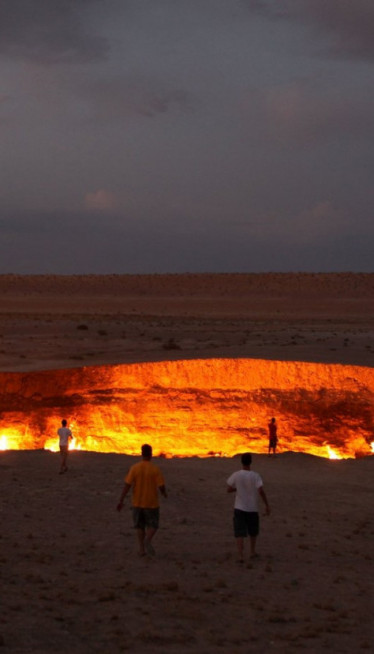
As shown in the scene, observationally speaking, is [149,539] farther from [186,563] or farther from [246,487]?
Result: [246,487]

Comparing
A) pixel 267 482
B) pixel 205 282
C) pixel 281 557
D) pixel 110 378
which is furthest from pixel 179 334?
pixel 205 282

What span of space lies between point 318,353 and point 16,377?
1158 centimetres

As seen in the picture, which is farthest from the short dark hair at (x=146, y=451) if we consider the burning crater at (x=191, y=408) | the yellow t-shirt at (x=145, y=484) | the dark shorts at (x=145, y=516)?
the burning crater at (x=191, y=408)

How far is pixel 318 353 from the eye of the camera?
32.3 m

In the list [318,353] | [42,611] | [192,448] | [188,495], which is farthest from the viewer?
[318,353]

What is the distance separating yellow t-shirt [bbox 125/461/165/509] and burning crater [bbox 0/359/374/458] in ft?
49.6

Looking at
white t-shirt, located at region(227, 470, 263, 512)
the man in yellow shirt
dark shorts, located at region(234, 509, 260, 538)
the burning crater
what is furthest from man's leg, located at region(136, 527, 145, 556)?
the burning crater

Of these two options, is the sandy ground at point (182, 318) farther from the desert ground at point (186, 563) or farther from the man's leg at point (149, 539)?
the man's leg at point (149, 539)

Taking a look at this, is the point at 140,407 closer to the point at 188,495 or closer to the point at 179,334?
the point at 188,495

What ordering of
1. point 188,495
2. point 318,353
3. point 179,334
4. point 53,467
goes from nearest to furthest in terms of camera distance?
point 188,495
point 53,467
point 318,353
point 179,334

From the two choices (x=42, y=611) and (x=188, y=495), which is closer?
(x=42, y=611)

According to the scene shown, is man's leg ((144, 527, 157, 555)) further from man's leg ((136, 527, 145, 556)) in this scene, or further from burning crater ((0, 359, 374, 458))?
burning crater ((0, 359, 374, 458))

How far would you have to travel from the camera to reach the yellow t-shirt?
33.4 ft

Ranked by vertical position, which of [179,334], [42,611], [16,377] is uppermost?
[179,334]
